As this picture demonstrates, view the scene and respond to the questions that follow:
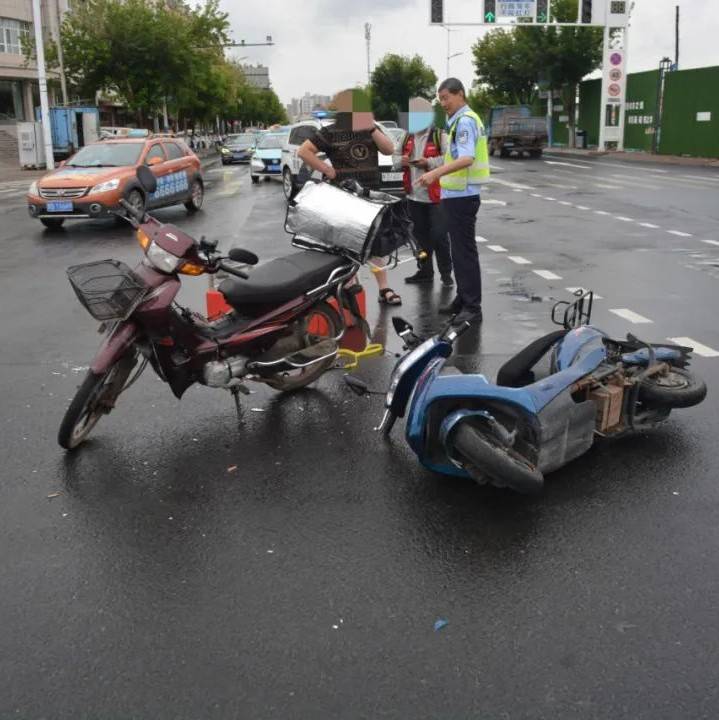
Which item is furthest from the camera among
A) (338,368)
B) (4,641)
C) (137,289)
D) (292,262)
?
(338,368)

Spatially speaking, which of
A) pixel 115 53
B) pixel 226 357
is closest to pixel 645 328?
pixel 226 357

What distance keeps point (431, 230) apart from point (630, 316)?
2.36 meters

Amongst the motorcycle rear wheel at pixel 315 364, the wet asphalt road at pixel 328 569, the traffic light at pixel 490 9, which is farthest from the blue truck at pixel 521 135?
the motorcycle rear wheel at pixel 315 364

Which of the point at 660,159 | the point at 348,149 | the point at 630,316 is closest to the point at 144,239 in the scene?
the point at 348,149

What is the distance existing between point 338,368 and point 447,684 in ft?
12.2

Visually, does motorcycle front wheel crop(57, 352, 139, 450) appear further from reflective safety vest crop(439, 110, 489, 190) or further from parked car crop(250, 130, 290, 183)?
parked car crop(250, 130, 290, 183)

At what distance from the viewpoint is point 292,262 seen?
5.54 metres

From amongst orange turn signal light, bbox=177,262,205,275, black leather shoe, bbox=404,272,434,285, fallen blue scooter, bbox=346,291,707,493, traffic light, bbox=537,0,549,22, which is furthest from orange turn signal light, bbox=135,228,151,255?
traffic light, bbox=537,0,549,22

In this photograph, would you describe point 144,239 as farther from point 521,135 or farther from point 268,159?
point 521,135

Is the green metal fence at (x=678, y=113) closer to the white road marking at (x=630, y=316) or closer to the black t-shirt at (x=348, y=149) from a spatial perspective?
the white road marking at (x=630, y=316)

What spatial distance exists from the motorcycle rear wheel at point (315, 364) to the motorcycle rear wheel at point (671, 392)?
2020 millimetres

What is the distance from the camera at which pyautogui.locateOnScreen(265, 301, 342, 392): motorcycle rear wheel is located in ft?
18.6

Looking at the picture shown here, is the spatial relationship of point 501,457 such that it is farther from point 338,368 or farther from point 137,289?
point 338,368

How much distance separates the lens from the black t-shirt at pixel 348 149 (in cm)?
796
